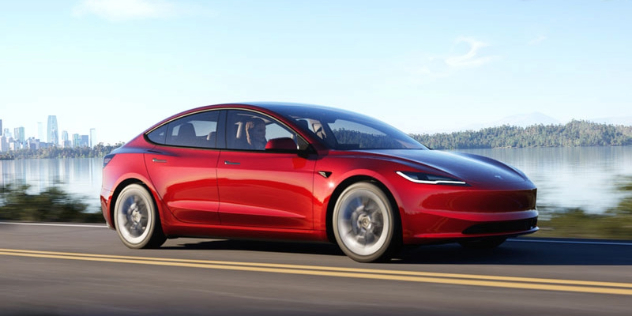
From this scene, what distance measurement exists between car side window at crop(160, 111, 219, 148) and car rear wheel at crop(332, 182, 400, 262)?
180 cm

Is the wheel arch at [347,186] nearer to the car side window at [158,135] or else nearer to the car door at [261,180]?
the car door at [261,180]

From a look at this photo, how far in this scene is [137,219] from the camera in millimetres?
8672

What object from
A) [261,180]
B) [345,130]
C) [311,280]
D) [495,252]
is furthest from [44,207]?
[311,280]

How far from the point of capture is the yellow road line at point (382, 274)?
5.61 m

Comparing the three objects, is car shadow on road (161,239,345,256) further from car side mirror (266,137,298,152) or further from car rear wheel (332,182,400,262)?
car side mirror (266,137,298,152)

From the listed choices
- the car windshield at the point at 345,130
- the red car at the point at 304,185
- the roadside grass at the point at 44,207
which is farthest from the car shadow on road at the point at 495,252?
the roadside grass at the point at 44,207

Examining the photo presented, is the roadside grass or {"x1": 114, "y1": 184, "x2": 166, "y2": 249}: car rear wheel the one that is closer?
{"x1": 114, "y1": 184, "x2": 166, "y2": 249}: car rear wheel

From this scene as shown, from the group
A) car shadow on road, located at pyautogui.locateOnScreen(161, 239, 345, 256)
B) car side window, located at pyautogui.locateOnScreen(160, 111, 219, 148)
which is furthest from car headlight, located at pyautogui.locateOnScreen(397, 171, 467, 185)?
car side window, located at pyautogui.locateOnScreen(160, 111, 219, 148)

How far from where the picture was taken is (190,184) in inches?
321

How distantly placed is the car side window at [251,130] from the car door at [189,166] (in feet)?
0.60

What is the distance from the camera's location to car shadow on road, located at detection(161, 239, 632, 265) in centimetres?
702

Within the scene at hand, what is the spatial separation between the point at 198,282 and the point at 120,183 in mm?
2985

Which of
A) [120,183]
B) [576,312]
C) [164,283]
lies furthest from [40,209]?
[576,312]

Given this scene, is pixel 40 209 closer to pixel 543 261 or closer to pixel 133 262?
pixel 133 262
